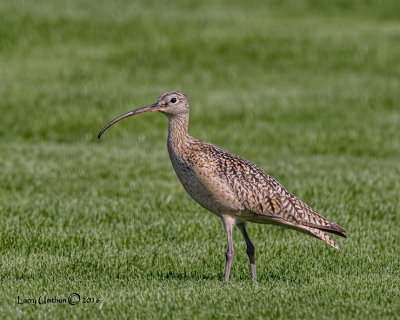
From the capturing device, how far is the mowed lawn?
8.43 m

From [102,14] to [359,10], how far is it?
10.3 meters

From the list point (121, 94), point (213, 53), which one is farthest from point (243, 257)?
point (213, 53)

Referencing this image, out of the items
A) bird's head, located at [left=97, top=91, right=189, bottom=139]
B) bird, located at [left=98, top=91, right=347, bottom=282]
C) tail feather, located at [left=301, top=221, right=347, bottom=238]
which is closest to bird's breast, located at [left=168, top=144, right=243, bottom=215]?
bird, located at [left=98, top=91, right=347, bottom=282]

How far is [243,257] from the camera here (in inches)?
418

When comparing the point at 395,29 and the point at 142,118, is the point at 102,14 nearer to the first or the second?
the point at 142,118

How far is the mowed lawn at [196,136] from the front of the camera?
8.43 m

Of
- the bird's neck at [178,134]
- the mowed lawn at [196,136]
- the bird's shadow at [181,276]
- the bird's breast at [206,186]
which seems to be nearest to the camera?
the mowed lawn at [196,136]

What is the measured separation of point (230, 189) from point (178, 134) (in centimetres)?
89

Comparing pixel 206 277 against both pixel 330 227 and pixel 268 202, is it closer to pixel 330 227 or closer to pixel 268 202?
pixel 268 202

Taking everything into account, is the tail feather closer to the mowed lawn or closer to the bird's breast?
the mowed lawn

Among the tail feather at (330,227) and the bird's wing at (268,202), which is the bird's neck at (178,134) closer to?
the bird's wing at (268,202)

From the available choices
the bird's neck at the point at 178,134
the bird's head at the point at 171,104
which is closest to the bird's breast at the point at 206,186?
the bird's neck at the point at 178,134

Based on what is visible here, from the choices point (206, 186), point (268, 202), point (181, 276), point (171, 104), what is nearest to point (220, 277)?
point (181, 276)

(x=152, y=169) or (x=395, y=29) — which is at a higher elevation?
(x=395, y=29)
